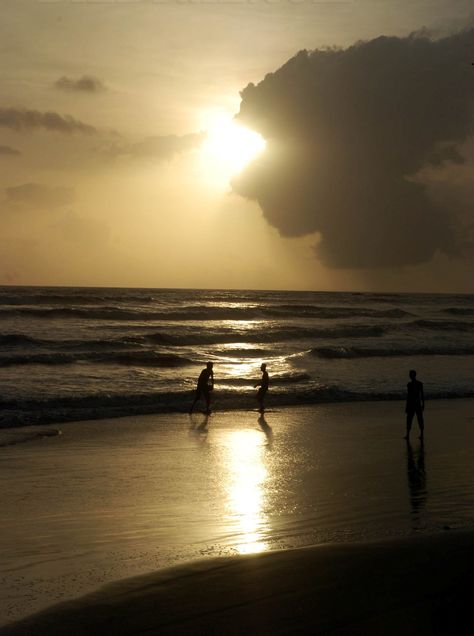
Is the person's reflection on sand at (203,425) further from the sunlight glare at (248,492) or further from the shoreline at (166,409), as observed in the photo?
the sunlight glare at (248,492)

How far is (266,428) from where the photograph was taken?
64.5 feet

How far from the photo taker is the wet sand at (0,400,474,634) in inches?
277

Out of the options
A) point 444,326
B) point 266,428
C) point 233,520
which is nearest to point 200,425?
point 266,428

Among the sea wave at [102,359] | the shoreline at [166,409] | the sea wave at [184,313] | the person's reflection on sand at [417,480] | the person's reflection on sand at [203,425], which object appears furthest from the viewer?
the sea wave at [184,313]

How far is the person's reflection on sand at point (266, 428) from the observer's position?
695 inches

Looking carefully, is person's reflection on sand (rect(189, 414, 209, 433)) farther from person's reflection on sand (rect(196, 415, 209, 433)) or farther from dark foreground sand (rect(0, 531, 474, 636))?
dark foreground sand (rect(0, 531, 474, 636))

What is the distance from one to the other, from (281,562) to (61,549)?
8.73ft

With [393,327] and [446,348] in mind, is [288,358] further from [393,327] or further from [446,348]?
[393,327]

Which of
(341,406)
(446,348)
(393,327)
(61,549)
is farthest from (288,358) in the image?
(61,549)

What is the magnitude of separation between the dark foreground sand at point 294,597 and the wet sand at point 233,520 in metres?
0.03

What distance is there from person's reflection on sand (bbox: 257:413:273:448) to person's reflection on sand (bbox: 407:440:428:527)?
3124 mm

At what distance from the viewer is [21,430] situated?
18891 millimetres

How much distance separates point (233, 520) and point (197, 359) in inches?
1162

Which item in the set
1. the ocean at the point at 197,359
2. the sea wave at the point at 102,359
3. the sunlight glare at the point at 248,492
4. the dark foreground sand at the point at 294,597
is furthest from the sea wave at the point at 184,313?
the dark foreground sand at the point at 294,597
